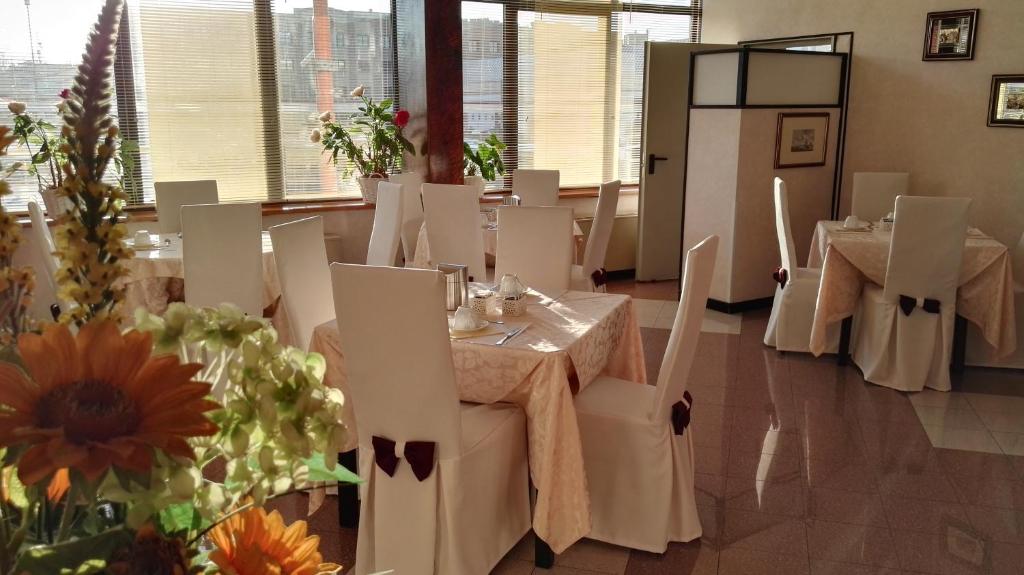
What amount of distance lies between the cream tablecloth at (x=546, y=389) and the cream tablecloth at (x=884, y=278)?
2389 mm

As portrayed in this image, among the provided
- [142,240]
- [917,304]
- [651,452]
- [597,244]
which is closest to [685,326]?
[651,452]

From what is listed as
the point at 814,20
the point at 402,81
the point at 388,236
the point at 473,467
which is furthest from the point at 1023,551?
the point at 402,81

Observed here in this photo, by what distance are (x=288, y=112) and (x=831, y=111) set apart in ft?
13.4

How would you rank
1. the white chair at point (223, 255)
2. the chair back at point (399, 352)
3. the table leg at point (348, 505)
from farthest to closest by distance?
the white chair at point (223, 255)
the table leg at point (348, 505)
the chair back at point (399, 352)

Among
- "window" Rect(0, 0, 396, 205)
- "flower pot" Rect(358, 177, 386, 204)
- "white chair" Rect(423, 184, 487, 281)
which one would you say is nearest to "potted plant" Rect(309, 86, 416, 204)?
"flower pot" Rect(358, 177, 386, 204)

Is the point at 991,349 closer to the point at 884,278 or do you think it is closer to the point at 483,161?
the point at 884,278

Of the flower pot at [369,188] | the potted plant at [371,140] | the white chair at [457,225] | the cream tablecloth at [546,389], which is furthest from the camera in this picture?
the flower pot at [369,188]

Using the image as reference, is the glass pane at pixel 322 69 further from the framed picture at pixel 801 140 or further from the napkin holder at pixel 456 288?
the napkin holder at pixel 456 288

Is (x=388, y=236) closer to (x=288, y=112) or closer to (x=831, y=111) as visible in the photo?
(x=288, y=112)

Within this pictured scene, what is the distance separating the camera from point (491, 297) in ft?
11.2

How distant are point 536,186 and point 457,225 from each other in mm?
1522

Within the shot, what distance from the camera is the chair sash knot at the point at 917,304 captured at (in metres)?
4.62

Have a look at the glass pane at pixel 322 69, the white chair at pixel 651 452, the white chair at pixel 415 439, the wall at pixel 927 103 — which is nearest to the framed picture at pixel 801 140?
the wall at pixel 927 103

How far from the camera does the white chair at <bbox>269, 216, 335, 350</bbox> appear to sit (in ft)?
11.3
